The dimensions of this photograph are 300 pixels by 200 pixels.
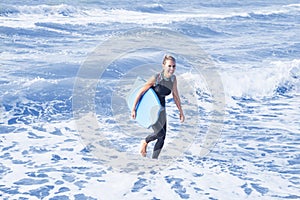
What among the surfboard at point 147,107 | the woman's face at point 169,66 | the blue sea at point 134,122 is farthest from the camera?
the blue sea at point 134,122

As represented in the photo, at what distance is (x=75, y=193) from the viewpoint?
9.71m

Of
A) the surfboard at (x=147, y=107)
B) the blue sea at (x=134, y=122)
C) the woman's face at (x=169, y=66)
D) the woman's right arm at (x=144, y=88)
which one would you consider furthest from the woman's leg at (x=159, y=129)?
the blue sea at (x=134, y=122)

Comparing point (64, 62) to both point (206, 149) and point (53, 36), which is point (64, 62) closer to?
point (53, 36)

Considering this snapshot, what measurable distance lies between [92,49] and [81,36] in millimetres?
4075

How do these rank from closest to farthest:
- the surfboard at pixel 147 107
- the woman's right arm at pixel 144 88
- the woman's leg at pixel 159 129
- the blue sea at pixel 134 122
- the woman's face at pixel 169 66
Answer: the woman's face at pixel 169 66, the woman's right arm at pixel 144 88, the surfboard at pixel 147 107, the woman's leg at pixel 159 129, the blue sea at pixel 134 122

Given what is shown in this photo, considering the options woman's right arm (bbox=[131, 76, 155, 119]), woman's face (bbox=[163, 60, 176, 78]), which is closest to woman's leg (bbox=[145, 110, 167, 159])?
woman's right arm (bbox=[131, 76, 155, 119])

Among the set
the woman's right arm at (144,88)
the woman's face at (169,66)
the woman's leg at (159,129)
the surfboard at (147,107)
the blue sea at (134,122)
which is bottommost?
the blue sea at (134,122)

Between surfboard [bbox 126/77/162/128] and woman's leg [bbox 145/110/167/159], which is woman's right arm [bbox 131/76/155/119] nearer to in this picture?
surfboard [bbox 126/77/162/128]

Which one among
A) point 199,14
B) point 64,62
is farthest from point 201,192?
point 199,14

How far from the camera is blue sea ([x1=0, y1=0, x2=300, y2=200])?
33.5ft

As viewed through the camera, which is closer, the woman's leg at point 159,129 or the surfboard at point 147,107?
the surfboard at point 147,107

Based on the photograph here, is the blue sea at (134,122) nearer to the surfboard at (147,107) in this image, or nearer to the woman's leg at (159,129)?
the woman's leg at (159,129)

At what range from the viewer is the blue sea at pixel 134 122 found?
1020 cm

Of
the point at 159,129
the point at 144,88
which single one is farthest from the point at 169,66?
the point at 159,129
